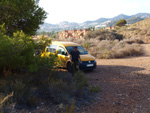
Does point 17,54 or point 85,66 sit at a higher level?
point 17,54

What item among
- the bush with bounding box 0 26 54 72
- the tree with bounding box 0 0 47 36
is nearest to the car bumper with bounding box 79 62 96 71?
the tree with bounding box 0 0 47 36

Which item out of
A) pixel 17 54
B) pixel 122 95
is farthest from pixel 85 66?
pixel 17 54

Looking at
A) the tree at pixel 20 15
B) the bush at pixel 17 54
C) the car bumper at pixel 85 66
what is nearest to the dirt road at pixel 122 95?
the car bumper at pixel 85 66

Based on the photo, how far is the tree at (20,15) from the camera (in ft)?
23.5

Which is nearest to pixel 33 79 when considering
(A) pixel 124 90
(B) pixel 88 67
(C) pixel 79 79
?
(C) pixel 79 79

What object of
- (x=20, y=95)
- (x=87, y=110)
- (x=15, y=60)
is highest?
(x=15, y=60)

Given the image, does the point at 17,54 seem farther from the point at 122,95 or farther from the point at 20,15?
the point at 122,95

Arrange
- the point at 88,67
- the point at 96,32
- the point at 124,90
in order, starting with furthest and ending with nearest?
the point at 96,32 < the point at 88,67 < the point at 124,90

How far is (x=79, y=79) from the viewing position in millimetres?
6316

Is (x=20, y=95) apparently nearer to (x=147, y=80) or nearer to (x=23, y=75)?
(x=23, y=75)

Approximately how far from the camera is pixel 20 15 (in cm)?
747

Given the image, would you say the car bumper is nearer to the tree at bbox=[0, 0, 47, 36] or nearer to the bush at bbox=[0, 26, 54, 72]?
the tree at bbox=[0, 0, 47, 36]

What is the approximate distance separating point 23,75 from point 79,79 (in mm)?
2040

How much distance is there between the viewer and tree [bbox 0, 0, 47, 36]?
282 inches
